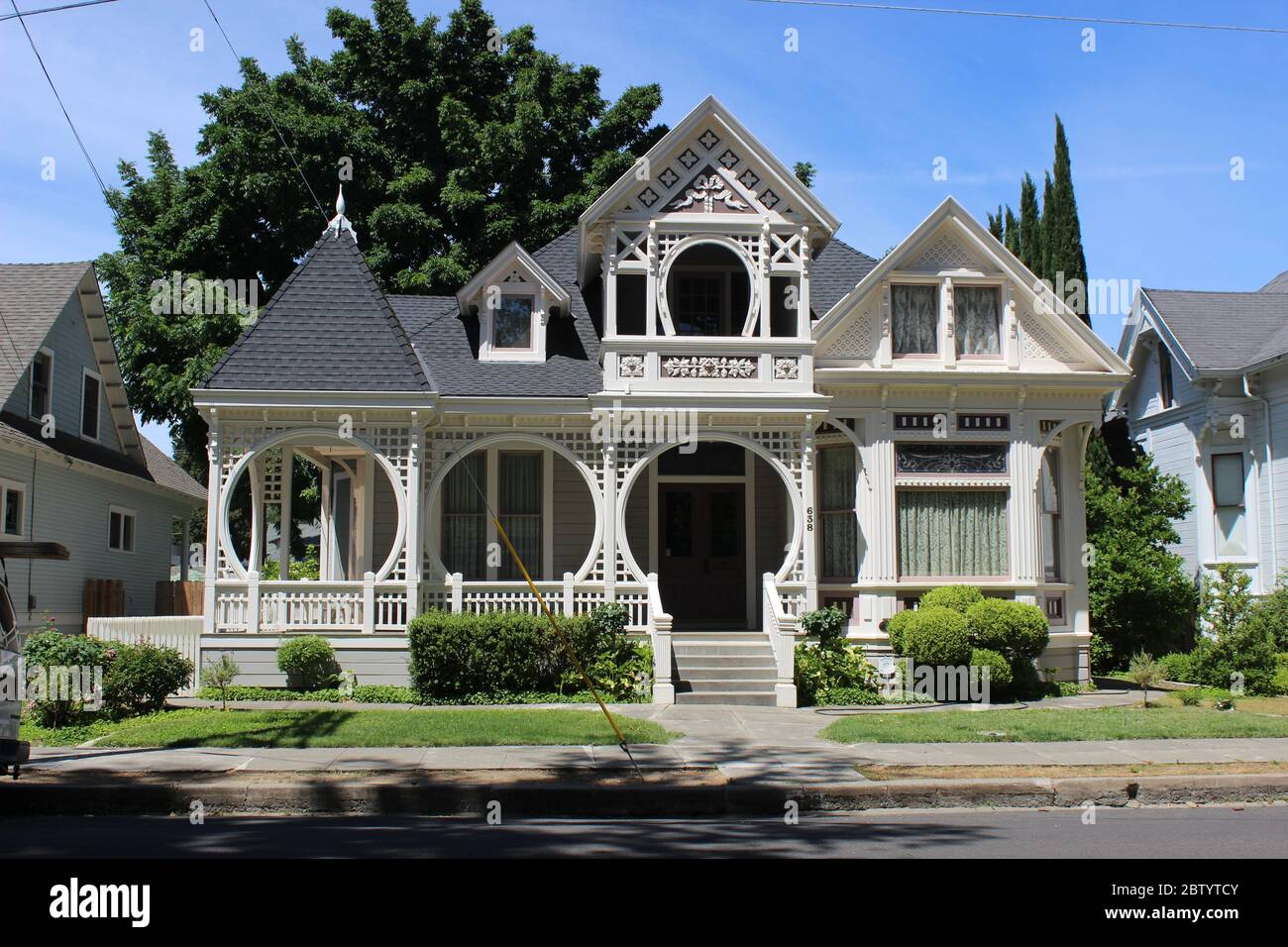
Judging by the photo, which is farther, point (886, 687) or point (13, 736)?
point (886, 687)

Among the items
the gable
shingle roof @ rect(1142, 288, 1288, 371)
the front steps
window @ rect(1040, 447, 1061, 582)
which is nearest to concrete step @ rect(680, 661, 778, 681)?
the front steps

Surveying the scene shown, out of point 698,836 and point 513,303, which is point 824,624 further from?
point 698,836

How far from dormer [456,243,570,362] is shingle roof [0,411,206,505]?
8712 mm

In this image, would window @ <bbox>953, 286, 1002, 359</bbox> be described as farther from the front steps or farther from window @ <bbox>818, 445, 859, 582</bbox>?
the front steps

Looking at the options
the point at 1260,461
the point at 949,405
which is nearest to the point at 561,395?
the point at 949,405

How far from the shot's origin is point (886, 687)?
17984mm

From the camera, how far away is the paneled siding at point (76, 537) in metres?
21.2

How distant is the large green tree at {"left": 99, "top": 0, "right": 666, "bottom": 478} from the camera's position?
29938 mm

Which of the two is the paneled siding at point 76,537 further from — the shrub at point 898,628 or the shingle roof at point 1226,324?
the shingle roof at point 1226,324

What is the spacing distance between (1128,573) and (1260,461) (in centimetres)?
396

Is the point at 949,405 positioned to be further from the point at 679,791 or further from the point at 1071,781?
the point at 679,791

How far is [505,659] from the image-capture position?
1652 centimetres

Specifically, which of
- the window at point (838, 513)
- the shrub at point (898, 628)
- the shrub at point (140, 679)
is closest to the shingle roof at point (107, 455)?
the shrub at point (140, 679)

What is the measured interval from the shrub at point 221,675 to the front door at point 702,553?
769 centimetres
